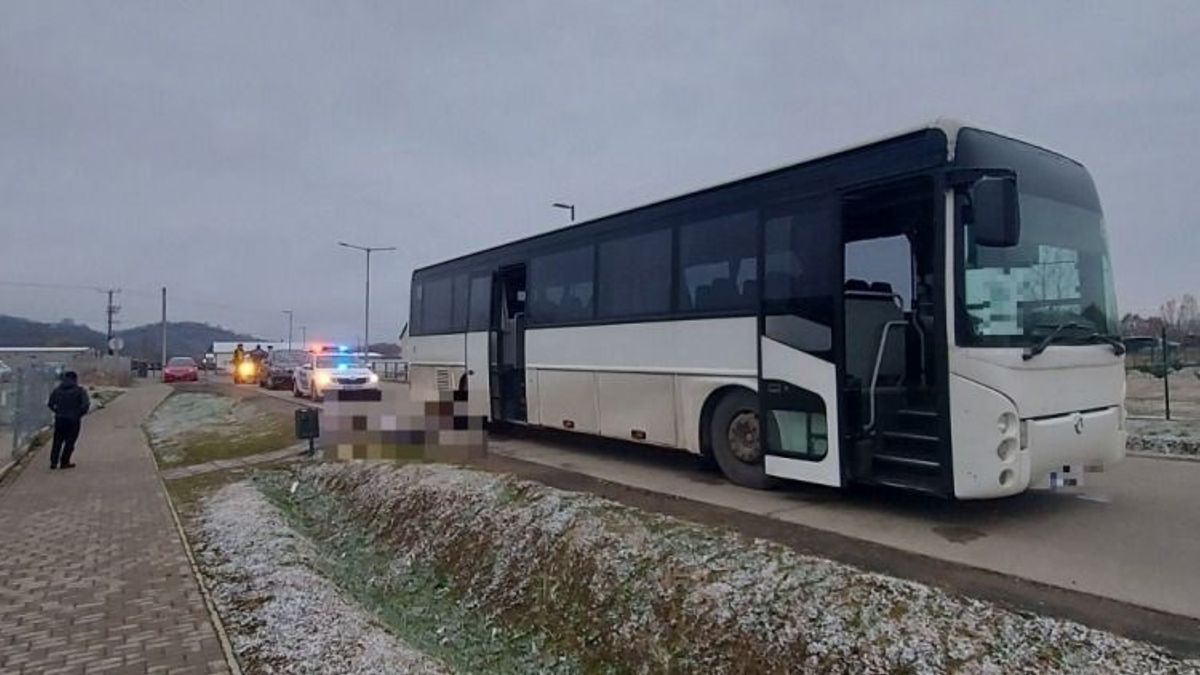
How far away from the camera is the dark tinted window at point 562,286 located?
10078mm

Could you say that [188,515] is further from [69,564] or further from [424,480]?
[424,480]

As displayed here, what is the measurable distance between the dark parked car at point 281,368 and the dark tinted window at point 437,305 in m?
17.6

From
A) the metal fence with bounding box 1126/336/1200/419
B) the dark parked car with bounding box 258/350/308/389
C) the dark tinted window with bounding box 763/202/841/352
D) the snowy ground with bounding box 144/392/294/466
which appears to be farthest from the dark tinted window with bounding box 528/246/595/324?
the dark parked car with bounding box 258/350/308/389

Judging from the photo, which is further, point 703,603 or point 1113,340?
point 1113,340

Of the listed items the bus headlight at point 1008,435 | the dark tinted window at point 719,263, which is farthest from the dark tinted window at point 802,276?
the bus headlight at point 1008,435

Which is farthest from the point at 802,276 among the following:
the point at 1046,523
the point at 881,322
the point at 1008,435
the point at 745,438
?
the point at 1046,523

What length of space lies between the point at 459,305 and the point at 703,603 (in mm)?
9853

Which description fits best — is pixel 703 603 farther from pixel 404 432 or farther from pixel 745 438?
pixel 404 432

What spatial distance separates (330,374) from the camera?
24688mm

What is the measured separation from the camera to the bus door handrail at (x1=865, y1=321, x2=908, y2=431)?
21.4 ft

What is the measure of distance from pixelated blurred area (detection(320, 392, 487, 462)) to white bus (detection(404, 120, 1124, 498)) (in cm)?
260

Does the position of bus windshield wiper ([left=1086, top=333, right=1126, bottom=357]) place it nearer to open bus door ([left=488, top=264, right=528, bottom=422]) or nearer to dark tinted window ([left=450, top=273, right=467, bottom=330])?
open bus door ([left=488, top=264, right=528, bottom=422])

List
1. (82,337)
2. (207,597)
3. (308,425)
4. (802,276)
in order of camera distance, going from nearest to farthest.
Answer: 1. (207,597)
2. (802,276)
3. (308,425)
4. (82,337)

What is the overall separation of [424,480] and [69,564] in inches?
141
